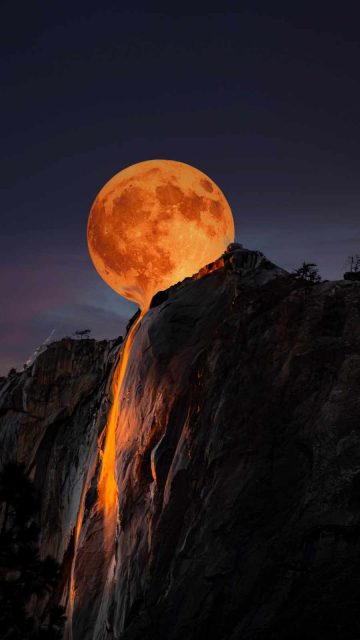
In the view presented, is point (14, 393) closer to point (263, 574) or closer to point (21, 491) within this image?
point (21, 491)

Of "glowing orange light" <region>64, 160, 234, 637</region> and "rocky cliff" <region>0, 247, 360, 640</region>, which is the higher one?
"glowing orange light" <region>64, 160, 234, 637</region>

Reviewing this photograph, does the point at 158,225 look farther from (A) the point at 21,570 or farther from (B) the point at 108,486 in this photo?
(A) the point at 21,570

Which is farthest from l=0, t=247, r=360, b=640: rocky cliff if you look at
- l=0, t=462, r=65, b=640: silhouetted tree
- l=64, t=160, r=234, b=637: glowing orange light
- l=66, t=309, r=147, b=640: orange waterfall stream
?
l=64, t=160, r=234, b=637: glowing orange light

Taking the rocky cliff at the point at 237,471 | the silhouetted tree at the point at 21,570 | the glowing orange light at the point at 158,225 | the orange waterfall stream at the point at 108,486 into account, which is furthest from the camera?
the glowing orange light at the point at 158,225

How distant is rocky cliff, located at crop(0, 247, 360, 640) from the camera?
28.5 feet

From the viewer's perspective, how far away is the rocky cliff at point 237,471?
868cm

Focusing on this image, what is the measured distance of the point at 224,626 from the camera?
9.03 meters

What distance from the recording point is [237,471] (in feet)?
32.9

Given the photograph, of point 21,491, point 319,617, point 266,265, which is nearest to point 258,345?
point 266,265

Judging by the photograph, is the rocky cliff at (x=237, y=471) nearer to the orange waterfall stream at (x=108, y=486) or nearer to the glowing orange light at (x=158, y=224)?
the orange waterfall stream at (x=108, y=486)

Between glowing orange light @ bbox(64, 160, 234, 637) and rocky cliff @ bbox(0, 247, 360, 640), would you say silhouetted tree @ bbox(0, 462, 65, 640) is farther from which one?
glowing orange light @ bbox(64, 160, 234, 637)

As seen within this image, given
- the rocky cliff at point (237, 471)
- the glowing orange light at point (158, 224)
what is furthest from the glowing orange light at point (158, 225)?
the rocky cliff at point (237, 471)

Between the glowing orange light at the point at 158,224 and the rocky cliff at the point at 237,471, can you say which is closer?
the rocky cliff at the point at 237,471

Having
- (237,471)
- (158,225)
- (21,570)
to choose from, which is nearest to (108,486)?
(21,570)
